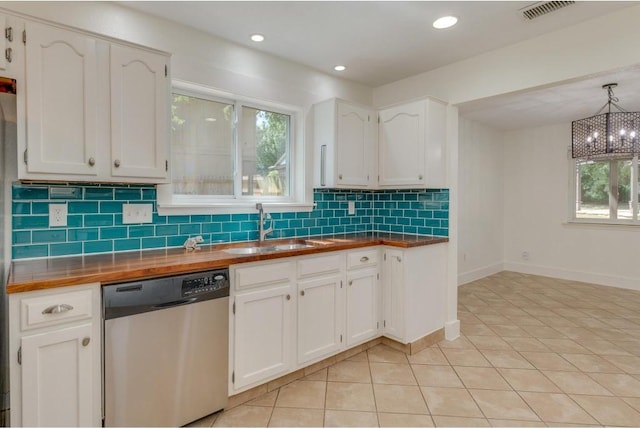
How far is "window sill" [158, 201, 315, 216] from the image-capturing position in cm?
233

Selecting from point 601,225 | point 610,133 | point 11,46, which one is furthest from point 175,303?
point 601,225

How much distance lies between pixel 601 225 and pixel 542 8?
4357 millimetres

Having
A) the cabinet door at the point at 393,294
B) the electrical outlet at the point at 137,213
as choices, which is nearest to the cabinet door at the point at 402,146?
the cabinet door at the point at 393,294

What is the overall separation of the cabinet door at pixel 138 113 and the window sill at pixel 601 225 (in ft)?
19.7

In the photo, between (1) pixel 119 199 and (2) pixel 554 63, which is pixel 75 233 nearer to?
(1) pixel 119 199

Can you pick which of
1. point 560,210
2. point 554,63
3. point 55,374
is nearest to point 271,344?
point 55,374

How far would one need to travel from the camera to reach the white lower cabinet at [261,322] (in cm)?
204

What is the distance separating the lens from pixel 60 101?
171 centimetres

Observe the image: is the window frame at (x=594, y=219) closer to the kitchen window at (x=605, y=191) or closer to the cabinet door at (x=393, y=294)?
the kitchen window at (x=605, y=191)

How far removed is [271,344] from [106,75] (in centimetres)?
186

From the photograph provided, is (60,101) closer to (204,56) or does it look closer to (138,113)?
(138,113)

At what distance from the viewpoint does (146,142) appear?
6.52 feet

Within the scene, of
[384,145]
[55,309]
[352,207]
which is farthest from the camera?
[352,207]

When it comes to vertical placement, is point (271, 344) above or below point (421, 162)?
below
